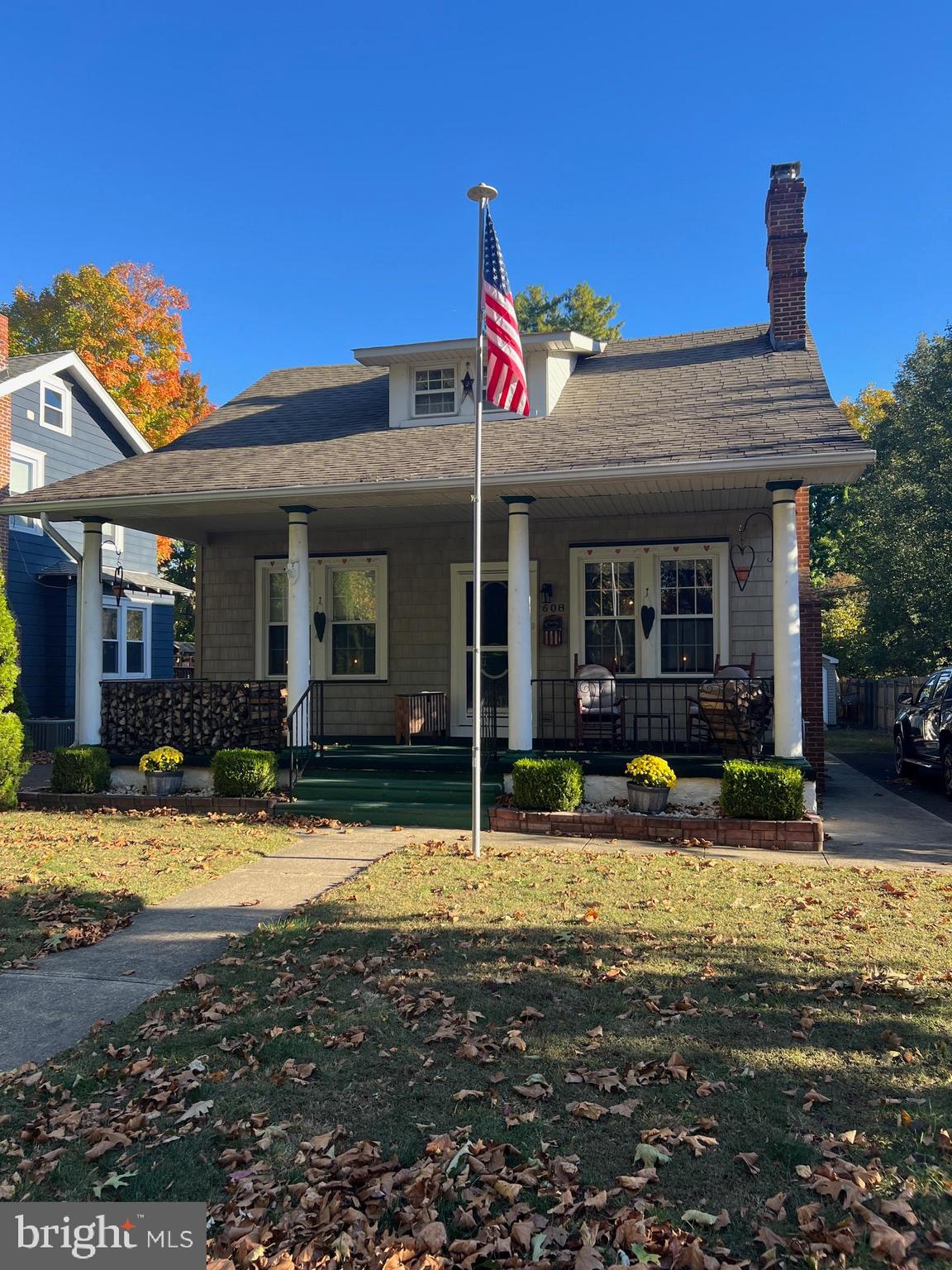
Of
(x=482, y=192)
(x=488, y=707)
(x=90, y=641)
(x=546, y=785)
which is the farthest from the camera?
(x=488, y=707)

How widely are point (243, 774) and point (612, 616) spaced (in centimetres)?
529

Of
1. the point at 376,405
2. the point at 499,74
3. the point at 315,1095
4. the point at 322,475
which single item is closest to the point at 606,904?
the point at 315,1095

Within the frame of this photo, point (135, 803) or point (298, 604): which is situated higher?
point (298, 604)

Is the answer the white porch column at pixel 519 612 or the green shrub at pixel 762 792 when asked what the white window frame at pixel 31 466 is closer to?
the white porch column at pixel 519 612

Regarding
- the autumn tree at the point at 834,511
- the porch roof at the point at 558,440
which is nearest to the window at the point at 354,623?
the porch roof at the point at 558,440

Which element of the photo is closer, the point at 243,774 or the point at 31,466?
the point at 243,774

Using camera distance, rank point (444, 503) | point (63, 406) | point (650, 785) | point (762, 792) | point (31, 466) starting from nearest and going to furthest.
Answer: point (762, 792)
point (650, 785)
point (444, 503)
point (31, 466)
point (63, 406)

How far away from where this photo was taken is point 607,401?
11602 millimetres

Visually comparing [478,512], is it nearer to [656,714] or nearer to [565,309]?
[656,714]

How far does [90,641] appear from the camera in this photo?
11.5 m

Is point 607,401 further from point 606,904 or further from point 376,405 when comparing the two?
point 606,904

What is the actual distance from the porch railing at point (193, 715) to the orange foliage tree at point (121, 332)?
63.9ft

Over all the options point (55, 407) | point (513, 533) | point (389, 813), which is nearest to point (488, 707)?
point (389, 813)

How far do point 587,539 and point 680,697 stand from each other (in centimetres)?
250
